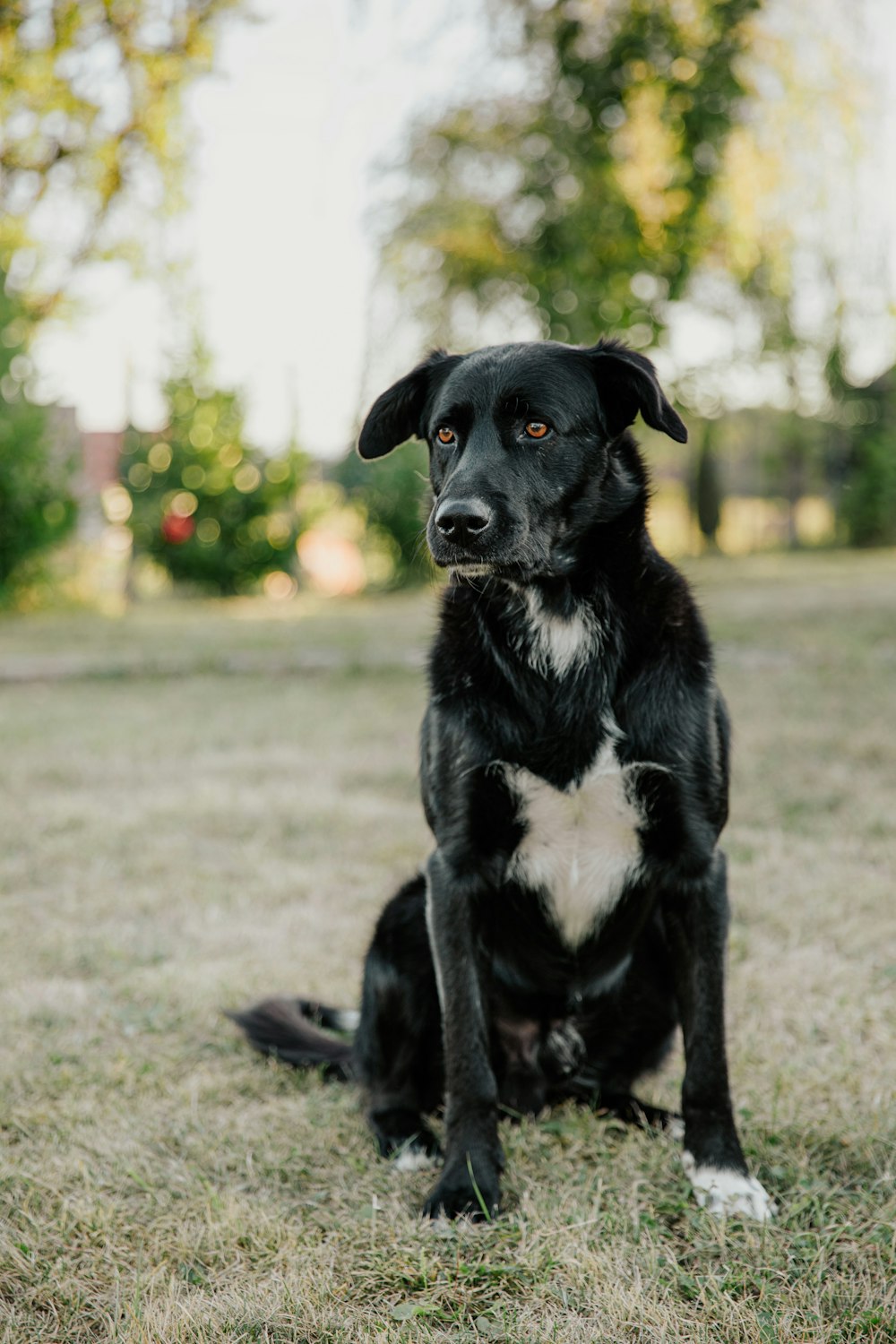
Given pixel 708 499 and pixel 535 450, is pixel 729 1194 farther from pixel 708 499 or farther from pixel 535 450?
pixel 708 499

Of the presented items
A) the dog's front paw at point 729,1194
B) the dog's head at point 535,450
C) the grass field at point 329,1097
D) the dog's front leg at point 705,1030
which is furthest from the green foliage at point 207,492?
the dog's front paw at point 729,1194

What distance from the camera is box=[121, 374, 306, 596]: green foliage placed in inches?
573

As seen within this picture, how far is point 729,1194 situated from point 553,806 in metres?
0.77

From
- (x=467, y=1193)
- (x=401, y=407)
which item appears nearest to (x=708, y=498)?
(x=401, y=407)

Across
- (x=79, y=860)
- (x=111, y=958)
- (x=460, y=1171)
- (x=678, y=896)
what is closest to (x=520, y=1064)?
(x=460, y=1171)

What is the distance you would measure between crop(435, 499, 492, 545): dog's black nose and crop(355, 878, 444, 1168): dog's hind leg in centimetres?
83

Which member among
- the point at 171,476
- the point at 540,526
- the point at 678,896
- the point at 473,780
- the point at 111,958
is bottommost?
the point at 111,958

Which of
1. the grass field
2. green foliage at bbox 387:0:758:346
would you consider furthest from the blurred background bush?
the grass field

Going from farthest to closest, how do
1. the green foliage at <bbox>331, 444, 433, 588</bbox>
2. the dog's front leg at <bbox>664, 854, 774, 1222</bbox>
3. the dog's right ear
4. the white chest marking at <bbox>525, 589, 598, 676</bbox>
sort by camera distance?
the green foliage at <bbox>331, 444, 433, 588</bbox> → the dog's right ear → the white chest marking at <bbox>525, 589, 598, 676</bbox> → the dog's front leg at <bbox>664, 854, 774, 1222</bbox>

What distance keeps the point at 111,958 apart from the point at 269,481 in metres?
12.3

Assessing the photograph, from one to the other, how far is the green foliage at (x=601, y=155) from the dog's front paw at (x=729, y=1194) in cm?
712

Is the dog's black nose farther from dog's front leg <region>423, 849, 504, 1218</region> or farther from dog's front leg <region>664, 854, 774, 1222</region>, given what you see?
dog's front leg <region>664, 854, 774, 1222</region>

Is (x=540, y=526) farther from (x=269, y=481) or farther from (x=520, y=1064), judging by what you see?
(x=269, y=481)

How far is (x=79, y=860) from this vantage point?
4336mm
